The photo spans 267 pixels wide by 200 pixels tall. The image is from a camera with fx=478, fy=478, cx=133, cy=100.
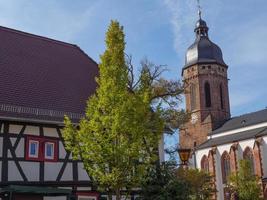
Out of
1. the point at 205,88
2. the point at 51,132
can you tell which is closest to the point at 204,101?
the point at 205,88

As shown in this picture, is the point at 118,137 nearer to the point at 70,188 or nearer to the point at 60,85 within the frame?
the point at 70,188

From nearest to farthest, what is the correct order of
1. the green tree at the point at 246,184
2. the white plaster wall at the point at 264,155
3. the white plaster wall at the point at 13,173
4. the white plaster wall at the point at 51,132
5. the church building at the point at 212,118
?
1. the white plaster wall at the point at 13,173
2. the white plaster wall at the point at 51,132
3. the green tree at the point at 246,184
4. the white plaster wall at the point at 264,155
5. the church building at the point at 212,118

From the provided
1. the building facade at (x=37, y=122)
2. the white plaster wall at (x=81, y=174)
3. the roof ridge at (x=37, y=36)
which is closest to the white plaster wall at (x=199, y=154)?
the roof ridge at (x=37, y=36)

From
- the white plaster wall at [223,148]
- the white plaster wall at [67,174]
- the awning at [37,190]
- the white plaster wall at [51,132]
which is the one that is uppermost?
the white plaster wall at [223,148]

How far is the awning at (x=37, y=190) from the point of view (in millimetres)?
16109

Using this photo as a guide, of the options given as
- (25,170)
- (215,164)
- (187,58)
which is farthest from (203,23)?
(25,170)

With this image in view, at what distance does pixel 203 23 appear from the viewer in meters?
69.0

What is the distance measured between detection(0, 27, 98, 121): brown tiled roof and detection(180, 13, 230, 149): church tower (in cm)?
4108

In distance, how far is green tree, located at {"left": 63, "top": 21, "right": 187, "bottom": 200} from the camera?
1425 centimetres

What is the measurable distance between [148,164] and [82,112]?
19.8ft

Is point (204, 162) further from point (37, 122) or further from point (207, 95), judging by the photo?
point (37, 122)

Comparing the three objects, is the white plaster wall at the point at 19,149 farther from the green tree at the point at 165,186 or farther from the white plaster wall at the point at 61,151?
the green tree at the point at 165,186

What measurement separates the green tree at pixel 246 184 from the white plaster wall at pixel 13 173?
94.1 feet

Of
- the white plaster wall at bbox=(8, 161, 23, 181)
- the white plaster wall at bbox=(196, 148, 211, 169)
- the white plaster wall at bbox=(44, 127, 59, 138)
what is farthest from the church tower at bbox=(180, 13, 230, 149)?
the white plaster wall at bbox=(8, 161, 23, 181)
